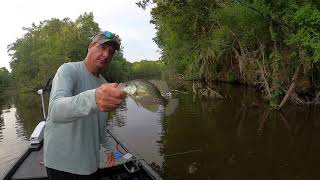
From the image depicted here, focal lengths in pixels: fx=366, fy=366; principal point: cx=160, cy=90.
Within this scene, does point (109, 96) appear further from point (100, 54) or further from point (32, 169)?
point (32, 169)

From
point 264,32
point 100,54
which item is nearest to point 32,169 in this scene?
point 100,54

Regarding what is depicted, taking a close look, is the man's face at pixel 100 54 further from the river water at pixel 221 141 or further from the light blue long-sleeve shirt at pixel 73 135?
the river water at pixel 221 141

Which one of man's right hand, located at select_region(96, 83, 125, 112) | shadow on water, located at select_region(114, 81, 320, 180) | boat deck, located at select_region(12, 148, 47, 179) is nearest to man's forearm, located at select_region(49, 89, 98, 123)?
man's right hand, located at select_region(96, 83, 125, 112)

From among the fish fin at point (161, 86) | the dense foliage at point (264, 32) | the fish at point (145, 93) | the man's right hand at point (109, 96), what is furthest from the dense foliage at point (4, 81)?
the man's right hand at point (109, 96)

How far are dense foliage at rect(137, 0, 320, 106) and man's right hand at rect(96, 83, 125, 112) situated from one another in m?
15.1

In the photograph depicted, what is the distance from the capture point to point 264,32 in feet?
75.3

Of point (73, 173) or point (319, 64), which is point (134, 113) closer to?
point (319, 64)

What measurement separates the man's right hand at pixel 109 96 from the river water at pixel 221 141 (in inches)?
303

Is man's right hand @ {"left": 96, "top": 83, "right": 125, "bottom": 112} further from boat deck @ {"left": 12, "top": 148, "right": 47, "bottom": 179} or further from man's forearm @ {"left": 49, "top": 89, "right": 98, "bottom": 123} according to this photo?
boat deck @ {"left": 12, "top": 148, "right": 47, "bottom": 179}

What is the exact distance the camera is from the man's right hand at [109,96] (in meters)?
1.98

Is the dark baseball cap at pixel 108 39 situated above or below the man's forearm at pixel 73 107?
above

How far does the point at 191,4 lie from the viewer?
23.9 metres

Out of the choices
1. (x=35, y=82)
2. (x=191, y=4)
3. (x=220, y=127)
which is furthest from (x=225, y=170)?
(x=35, y=82)

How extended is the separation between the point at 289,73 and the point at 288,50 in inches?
57.7
